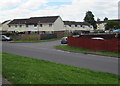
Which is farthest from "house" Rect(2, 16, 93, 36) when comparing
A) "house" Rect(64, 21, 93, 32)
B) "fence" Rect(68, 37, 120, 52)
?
"fence" Rect(68, 37, 120, 52)

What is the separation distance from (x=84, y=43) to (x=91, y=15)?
291 feet

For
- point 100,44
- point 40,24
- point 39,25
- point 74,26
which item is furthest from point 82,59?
point 74,26

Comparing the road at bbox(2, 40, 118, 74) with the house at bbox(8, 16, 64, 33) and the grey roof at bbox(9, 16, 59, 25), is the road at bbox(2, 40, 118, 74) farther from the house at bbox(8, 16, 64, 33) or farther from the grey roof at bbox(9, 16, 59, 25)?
the grey roof at bbox(9, 16, 59, 25)

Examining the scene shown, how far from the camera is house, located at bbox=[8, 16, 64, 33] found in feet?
236

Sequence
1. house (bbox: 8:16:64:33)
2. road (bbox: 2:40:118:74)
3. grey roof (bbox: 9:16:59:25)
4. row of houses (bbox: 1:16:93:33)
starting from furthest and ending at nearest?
grey roof (bbox: 9:16:59:25) < row of houses (bbox: 1:16:93:33) < house (bbox: 8:16:64:33) < road (bbox: 2:40:118:74)

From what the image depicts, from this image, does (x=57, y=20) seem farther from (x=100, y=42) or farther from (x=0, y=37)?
(x=100, y=42)

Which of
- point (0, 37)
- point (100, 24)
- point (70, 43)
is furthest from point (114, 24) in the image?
point (70, 43)

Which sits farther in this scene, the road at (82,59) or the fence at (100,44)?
the fence at (100,44)

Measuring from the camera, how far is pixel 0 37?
52.5 m

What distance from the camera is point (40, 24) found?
242ft

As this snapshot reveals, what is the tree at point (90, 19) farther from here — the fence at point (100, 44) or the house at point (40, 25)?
the fence at point (100, 44)

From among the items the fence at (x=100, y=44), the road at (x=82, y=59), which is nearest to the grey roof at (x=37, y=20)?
the fence at (x=100, y=44)

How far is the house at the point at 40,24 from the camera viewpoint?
72000 mm

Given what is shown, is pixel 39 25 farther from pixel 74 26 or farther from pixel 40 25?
pixel 74 26
